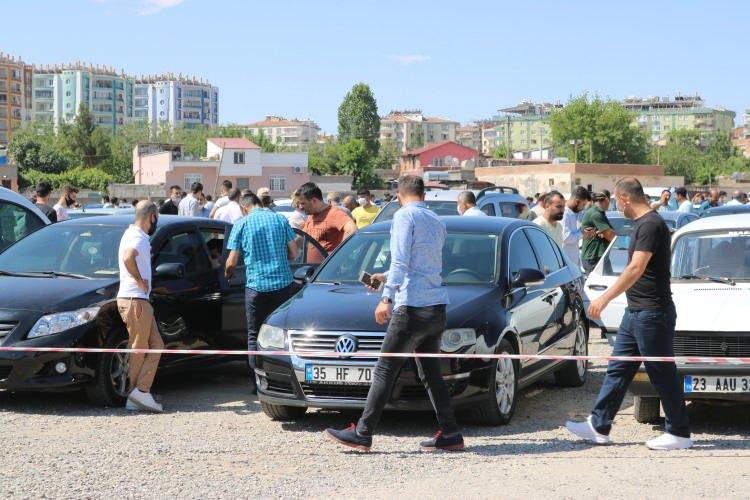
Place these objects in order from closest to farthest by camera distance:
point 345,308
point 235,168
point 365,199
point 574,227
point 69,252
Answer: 1. point 345,308
2. point 69,252
3. point 574,227
4. point 365,199
5. point 235,168

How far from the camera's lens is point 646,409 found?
850 cm

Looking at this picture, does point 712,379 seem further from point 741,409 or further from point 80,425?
point 80,425

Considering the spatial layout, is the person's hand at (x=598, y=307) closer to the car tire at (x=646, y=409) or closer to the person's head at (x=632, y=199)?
the person's head at (x=632, y=199)

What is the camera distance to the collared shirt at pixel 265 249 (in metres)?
9.61

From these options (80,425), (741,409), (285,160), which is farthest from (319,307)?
(285,160)

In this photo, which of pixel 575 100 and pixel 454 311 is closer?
pixel 454 311

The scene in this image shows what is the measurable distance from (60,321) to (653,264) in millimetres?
4694

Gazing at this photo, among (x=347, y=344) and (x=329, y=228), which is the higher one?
(x=329, y=228)

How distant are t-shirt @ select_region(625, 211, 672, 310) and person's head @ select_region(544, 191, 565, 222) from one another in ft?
19.4

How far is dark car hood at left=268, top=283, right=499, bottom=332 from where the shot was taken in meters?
8.12

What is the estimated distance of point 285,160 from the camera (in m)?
123

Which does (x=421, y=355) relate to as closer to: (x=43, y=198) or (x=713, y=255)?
(x=713, y=255)

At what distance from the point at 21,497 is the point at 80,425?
2.38 metres

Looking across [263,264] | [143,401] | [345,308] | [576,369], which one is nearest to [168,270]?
[263,264]
